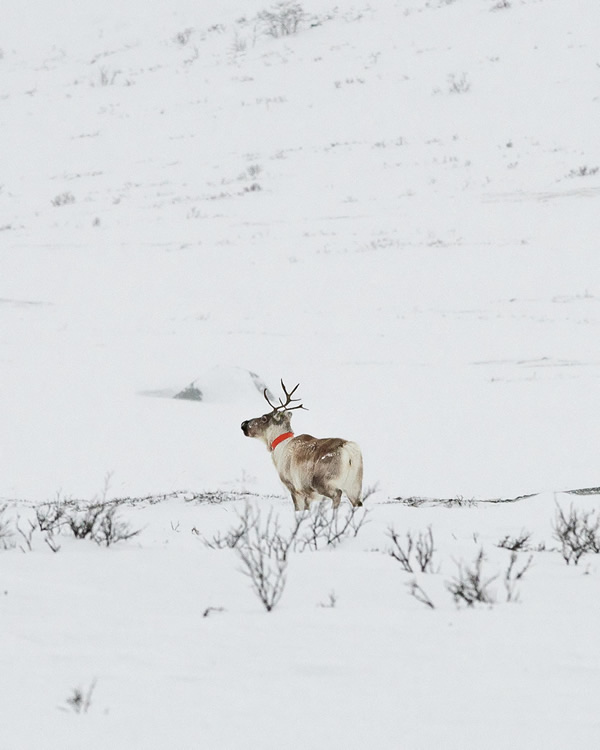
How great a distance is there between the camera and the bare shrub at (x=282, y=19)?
39.3 meters

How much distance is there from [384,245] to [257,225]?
4167 mm

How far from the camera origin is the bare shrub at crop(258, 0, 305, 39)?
3934cm

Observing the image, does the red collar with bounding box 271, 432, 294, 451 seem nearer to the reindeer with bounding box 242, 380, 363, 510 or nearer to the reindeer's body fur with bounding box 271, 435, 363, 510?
the reindeer with bounding box 242, 380, 363, 510

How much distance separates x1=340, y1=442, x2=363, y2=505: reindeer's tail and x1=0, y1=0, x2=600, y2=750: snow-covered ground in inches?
8.9

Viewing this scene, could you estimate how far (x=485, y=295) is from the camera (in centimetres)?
1650

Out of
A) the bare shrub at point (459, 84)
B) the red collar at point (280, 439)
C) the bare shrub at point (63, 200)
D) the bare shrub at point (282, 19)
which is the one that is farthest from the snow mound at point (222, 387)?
the bare shrub at point (282, 19)

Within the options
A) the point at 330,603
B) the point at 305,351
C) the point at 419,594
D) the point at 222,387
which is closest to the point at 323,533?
the point at 419,594

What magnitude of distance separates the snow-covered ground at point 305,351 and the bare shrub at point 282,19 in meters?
0.55

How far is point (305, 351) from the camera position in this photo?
14.9m

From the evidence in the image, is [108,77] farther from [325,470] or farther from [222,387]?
[325,470]

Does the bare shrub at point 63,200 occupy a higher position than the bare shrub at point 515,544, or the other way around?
the bare shrub at point 63,200

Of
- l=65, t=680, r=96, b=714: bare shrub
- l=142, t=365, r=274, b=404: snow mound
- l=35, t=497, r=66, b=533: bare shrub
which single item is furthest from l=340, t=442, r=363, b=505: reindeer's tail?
l=142, t=365, r=274, b=404: snow mound

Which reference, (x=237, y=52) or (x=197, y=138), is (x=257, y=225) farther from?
(x=237, y=52)

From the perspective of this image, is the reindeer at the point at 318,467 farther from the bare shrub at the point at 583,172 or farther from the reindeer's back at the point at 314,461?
the bare shrub at the point at 583,172
